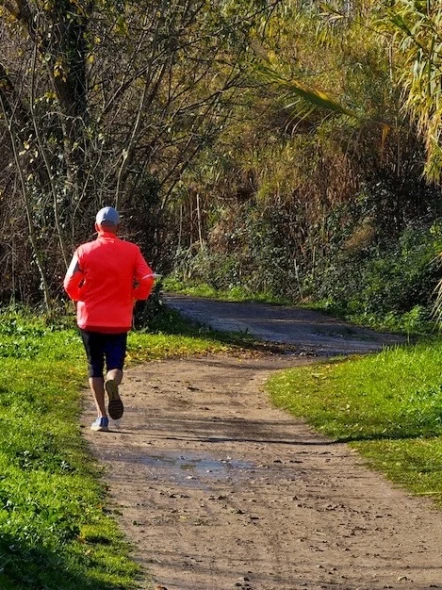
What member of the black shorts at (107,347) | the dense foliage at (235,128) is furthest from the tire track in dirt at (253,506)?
the dense foliage at (235,128)

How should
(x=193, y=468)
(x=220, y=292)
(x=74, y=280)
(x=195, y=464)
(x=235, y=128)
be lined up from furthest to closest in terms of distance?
(x=220, y=292)
(x=235, y=128)
(x=74, y=280)
(x=195, y=464)
(x=193, y=468)

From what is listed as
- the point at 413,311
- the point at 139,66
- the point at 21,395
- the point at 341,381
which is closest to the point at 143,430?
the point at 21,395

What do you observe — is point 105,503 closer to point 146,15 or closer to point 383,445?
point 383,445

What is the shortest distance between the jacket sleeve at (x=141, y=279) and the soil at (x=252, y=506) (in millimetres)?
1264

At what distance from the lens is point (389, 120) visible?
26.4 m

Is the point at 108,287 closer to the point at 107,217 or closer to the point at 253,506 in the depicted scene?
the point at 107,217

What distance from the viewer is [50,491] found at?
7.98 metres

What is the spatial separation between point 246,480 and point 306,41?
19.0 m

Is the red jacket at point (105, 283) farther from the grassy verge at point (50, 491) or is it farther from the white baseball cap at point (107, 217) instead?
the grassy verge at point (50, 491)

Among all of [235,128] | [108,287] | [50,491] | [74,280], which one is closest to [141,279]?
[108,287]

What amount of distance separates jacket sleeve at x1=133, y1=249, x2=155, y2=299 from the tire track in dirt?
49.7 inches

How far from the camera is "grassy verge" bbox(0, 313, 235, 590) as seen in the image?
6.19 metres

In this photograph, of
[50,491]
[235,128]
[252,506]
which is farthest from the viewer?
[235,128]

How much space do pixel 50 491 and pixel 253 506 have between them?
1402 millimetres
